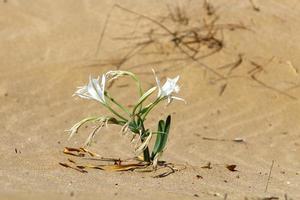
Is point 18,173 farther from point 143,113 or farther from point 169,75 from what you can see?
point 169,75

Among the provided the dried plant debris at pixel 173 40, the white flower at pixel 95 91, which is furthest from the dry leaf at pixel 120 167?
the dried plant debris at pixel 173 40

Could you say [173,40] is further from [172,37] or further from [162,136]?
[162,136]

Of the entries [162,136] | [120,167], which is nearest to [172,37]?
[162,136]

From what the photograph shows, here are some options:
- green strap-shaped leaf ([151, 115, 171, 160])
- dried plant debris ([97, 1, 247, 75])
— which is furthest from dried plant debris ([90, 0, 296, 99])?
green strap-shaped leaf ([151, 115, 171, 160])

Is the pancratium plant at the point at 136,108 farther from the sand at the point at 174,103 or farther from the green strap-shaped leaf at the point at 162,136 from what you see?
the sand at the point at 174,103

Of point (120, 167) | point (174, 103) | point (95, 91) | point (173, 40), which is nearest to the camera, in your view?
point (95, 91)

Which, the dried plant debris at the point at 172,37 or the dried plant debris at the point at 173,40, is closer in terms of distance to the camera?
the dried plant debris at the point at 173,40

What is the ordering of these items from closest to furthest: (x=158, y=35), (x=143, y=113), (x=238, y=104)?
(x=143, y=113), (x=238, y=104), (x=158, y=35)

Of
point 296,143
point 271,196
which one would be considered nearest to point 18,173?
point 271,196
